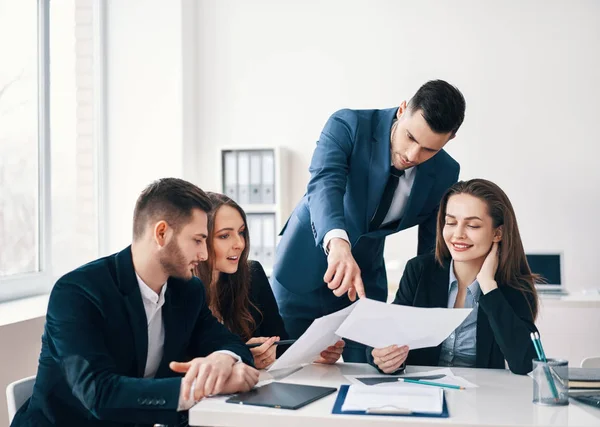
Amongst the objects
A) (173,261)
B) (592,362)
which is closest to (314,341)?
(173,261)

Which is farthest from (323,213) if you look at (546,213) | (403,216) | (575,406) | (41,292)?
(546,213)

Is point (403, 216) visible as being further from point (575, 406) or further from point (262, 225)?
point (262, 225)

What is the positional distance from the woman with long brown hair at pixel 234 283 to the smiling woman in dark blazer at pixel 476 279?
453 millimetres

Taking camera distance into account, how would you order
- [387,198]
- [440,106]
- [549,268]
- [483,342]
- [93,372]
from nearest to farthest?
[93,372], [440,106], [483,342], [387,198], [549,268]

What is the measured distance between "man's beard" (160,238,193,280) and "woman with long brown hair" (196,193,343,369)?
49 cm

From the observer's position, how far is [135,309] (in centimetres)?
171

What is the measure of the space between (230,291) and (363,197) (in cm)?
54

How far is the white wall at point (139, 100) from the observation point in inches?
165

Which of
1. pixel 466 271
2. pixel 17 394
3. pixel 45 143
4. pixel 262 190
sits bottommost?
pixel 17 394

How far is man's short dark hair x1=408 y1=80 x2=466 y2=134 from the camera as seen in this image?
6.42ft

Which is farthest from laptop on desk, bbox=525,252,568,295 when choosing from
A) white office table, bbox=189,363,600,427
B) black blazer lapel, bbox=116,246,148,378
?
black blazer lapel, bbox=116,246,148,378

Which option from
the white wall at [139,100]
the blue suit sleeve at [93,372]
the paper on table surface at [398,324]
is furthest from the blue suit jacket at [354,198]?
the white wall at [139,100]

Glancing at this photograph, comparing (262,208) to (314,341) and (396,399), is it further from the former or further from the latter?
(396,399)

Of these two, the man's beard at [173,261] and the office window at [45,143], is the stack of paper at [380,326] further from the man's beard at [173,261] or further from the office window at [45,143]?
the office window at [45,143]
